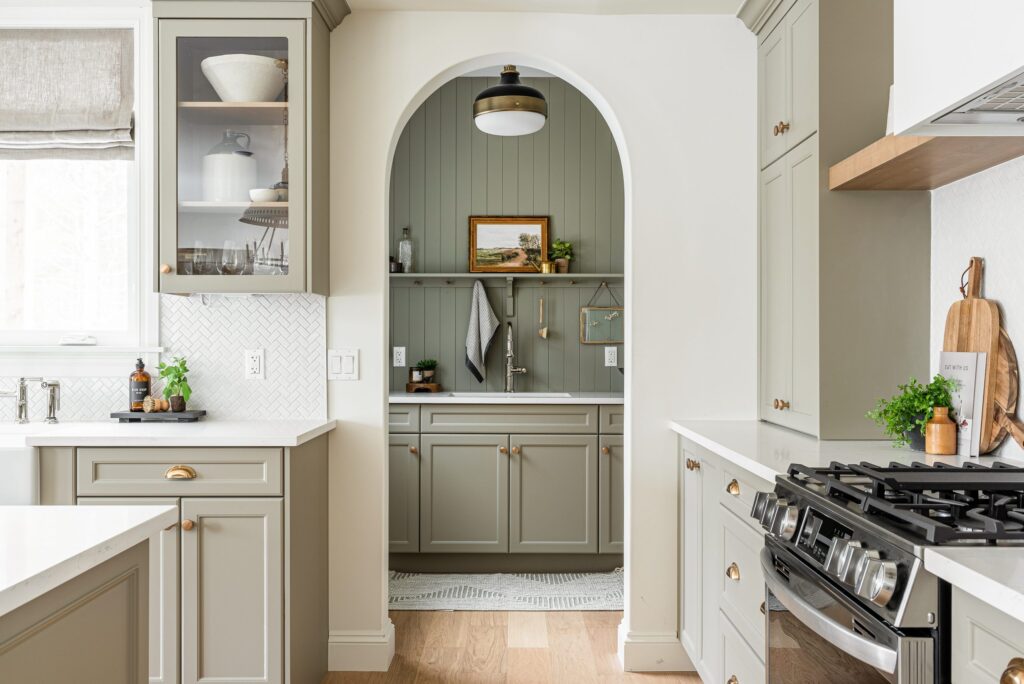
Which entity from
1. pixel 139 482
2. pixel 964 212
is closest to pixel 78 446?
pixel 139 482

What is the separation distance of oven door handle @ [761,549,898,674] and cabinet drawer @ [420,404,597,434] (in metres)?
2.23

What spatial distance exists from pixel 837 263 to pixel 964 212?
13.7 inches

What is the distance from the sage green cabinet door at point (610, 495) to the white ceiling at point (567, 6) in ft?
6.87

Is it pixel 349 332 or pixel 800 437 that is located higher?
pixel 349 332

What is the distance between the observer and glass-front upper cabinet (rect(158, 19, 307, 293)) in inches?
100

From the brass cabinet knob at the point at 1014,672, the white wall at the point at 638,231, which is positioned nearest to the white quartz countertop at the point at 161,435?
the white wall at the point at 638,231

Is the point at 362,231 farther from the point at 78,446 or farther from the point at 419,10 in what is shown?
the point at 78,446

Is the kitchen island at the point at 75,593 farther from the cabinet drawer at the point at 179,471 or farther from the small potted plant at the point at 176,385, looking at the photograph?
the small potted plant at the point at 176,385

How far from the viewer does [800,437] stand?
2.32 meters

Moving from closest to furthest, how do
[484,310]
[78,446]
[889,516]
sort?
1. [889,516]
2. [78,446]
3. [484,310]

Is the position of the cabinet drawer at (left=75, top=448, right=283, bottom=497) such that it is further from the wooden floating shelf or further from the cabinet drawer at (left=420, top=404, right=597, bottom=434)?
the wooden floating shelf

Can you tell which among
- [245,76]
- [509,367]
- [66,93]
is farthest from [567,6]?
[509,367]

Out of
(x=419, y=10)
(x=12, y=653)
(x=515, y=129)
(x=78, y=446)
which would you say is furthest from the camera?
(x=515, y=129)

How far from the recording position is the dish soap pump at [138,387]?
2740 mm
